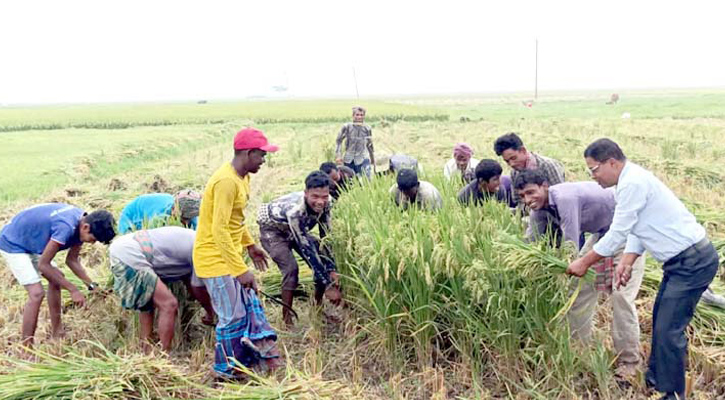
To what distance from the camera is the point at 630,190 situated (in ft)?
9.87

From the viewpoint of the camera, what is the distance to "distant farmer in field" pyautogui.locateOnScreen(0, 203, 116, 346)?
393 cm

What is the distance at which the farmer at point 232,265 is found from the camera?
3410 millimetres

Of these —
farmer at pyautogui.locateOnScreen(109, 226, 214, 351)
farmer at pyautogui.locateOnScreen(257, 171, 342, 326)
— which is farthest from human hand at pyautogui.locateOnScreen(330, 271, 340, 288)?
farmer at pyautogui.locateOnScreen(109, 226, 214, 351)

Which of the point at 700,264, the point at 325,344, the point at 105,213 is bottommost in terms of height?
the point at 325,344

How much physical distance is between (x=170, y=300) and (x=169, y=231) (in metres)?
0.50

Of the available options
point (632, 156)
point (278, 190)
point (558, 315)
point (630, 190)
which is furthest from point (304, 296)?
point (632, 156)

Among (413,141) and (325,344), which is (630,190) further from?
(413,141)

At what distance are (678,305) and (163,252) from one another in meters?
3.22

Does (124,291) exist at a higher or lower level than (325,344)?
higher

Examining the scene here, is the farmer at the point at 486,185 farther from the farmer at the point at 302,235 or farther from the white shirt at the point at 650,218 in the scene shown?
the white shirt at the point at 650,218

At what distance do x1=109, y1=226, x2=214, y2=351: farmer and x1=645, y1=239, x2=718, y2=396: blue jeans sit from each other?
2.97 meters

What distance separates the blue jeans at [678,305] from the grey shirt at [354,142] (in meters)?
5.27

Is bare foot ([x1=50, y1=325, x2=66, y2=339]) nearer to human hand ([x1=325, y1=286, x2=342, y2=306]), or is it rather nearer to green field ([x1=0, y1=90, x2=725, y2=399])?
green field ([x1=0, y1=90, x2=725, y2=399])

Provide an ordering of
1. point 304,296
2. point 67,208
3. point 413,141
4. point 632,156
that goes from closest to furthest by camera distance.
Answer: point 67,208 < point 304,296 < point 632,156 < point 413,141
